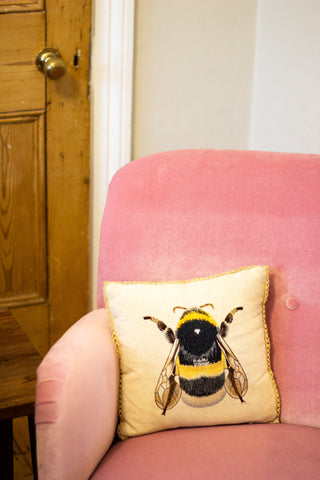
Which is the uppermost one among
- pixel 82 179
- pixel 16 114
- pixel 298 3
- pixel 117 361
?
pixel 298 3

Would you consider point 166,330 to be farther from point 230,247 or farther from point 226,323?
point 230,247

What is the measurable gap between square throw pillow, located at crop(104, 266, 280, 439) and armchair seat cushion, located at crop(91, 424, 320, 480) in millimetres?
27

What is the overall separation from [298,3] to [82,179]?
82 cm

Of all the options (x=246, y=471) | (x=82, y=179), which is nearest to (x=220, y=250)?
(x=246, y=471)

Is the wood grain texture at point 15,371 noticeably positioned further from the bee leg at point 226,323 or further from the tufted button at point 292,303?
the tufted button at point 292,303

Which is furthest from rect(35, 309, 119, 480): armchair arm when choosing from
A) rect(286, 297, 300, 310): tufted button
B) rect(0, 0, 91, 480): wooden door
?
rect(0, 0, 91, 480): wooden door

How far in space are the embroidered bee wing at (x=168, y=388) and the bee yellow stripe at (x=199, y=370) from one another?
0.04 ft

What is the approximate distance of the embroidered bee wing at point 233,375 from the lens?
122 centimetres

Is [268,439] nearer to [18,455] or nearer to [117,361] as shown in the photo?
[117,361]

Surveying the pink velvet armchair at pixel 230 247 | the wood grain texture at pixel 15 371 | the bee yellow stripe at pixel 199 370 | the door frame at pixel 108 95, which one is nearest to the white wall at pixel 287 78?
the door frame at pixel 108 95

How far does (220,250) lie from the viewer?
137 cm

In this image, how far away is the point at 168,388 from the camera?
120 centimetres

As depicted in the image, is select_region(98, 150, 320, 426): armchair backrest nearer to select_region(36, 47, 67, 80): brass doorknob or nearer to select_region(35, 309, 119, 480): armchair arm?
select_region(35, 309, 119, 480): armchair arm

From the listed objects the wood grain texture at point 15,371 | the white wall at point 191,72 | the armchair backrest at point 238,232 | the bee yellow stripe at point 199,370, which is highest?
the white wall at point 191,72
